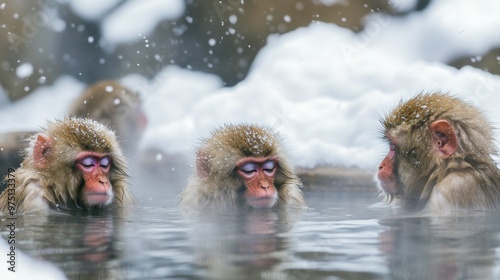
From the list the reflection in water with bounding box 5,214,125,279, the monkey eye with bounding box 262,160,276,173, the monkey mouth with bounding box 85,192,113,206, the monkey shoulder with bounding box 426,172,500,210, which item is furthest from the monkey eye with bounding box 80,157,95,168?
the monkey shoulder with bounding box 426,172,500,210

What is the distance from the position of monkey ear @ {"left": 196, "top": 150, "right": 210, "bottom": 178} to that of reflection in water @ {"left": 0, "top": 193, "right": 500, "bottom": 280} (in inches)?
12.1

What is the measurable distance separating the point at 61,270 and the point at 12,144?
8.71 ft

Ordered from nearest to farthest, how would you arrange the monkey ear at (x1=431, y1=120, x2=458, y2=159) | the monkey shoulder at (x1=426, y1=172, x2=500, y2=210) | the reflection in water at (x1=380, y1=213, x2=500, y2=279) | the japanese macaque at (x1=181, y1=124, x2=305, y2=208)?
the reflection in water at (x1=380, y1=213, x2=500, y2=279), the monkey shoulder at (x1=426, y1=172, x2=500, y2=210), the monkey ear at (x1=431, y1=120, x2=458, y2=159), the japanese macaque at (x1=181, y1=124, x2=305, y2=208)

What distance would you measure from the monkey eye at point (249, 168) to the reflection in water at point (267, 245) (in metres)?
0.26

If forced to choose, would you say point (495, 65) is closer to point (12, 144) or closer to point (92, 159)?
point (92, 159)

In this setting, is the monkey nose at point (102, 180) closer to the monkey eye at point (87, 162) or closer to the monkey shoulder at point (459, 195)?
the monkey eye at point (87, 162)

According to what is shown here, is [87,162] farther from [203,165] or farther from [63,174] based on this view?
[203,165]

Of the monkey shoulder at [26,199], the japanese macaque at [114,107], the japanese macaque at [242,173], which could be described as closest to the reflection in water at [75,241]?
the monkey shoulder at [26,199]

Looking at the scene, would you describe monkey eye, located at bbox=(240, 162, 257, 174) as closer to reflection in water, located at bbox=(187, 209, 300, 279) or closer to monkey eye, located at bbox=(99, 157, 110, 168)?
reflection in water, located at bbox=(187, 209, 300, 279)

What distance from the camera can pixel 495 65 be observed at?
16.3 ft

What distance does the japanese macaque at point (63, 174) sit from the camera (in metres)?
3.70

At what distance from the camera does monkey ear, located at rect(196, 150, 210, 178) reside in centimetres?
404

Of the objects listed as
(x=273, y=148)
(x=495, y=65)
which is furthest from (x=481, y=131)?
(x=495, y=65)

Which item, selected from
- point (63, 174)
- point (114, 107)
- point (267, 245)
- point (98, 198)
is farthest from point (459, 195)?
point (114, 107)
